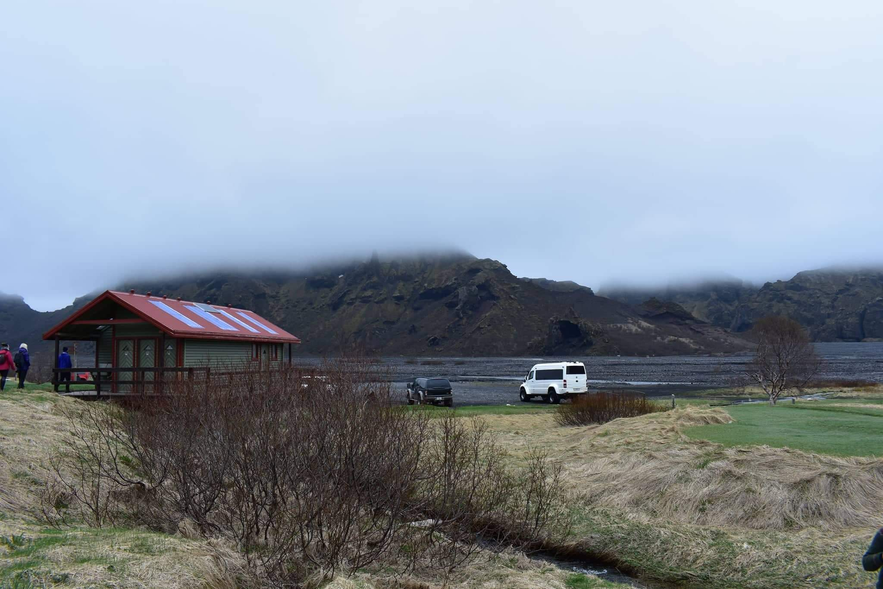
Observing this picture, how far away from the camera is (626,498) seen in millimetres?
14398

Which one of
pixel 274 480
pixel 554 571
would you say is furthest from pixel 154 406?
pixel 554 571

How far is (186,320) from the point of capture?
85.8 feet

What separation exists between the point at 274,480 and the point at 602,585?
16.7 feet

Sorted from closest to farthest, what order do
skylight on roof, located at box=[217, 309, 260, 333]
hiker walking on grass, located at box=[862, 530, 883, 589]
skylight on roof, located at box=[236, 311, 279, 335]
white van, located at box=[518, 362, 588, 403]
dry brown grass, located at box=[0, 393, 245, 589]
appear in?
hiker walking on grass, located at box=[862, 530, 883, 589], dry brown grass, located at box=[0, 393, 245, 589], skylight on roof, located at box=[217, 309, 260, 333], skylight on roof, located at box=[236, 311, 279, 335], white van, located at box=[518, 362, 588, 403]

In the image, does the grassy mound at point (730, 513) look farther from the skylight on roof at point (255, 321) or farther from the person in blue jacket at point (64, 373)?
the skylight on roof at point (255, 321)

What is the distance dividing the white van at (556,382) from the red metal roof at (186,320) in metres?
15.2

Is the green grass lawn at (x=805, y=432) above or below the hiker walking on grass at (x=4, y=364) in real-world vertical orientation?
below

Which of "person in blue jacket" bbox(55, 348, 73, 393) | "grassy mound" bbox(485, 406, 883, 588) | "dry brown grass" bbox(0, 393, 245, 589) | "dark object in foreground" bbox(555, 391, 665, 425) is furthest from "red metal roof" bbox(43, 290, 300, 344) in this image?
"grassy mound" bbox(485, 406, 883, 588)

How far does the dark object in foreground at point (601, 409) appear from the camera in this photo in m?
26.8

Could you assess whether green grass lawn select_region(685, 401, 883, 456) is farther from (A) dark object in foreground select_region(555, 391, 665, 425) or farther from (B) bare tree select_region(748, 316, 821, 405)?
(B) bare tree select_region(748, 316, 821, 405)

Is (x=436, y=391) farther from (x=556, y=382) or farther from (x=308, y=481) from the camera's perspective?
(x=308, y=481)

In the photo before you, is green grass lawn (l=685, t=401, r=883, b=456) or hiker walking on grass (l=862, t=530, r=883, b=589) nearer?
hiker walking on grass (l=862, t=530, r=883, b=589)

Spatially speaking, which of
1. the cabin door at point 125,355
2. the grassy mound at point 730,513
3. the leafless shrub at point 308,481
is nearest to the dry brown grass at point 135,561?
the leafless shrub at point 308,481

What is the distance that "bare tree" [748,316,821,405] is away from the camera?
35.6m
